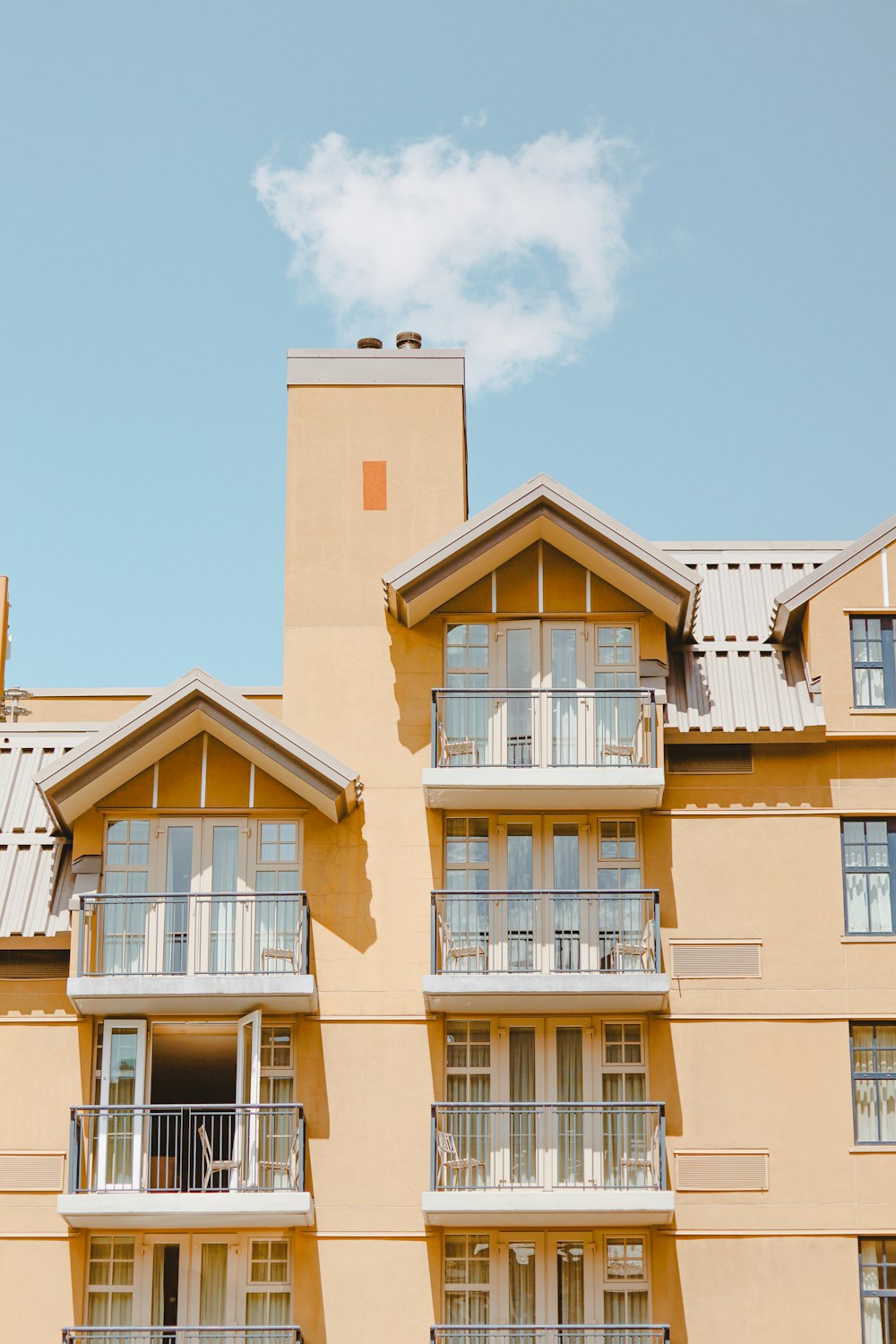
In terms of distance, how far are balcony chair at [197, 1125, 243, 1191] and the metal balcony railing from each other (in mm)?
1774

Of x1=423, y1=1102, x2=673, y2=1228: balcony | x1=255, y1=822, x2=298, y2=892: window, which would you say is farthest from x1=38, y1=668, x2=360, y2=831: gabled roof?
x1=423, y1=1102, x2=673, y2=1228: balcony

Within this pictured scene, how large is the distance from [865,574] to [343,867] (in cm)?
848

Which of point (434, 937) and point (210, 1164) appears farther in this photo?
point (434, 937)

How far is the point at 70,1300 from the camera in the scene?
24531mm

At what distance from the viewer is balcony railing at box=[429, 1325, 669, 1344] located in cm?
2405

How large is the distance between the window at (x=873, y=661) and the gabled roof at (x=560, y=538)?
98.7 inches

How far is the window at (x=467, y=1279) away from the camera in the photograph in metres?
24.7

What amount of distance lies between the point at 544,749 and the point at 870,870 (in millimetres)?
4792

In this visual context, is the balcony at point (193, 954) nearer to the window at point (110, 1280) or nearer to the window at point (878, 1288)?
the window at point (110, 1280)

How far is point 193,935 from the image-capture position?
25500 mm

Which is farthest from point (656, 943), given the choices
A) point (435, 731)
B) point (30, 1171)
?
point (30, 1171)

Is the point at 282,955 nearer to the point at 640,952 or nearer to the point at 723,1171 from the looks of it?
the point at 640,952

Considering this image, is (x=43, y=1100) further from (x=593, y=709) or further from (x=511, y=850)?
(x=593, y=709)

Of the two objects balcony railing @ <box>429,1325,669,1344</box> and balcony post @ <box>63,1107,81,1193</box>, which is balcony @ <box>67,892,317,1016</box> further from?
balcony railing @ <box>429,1325,669,1344</box>
